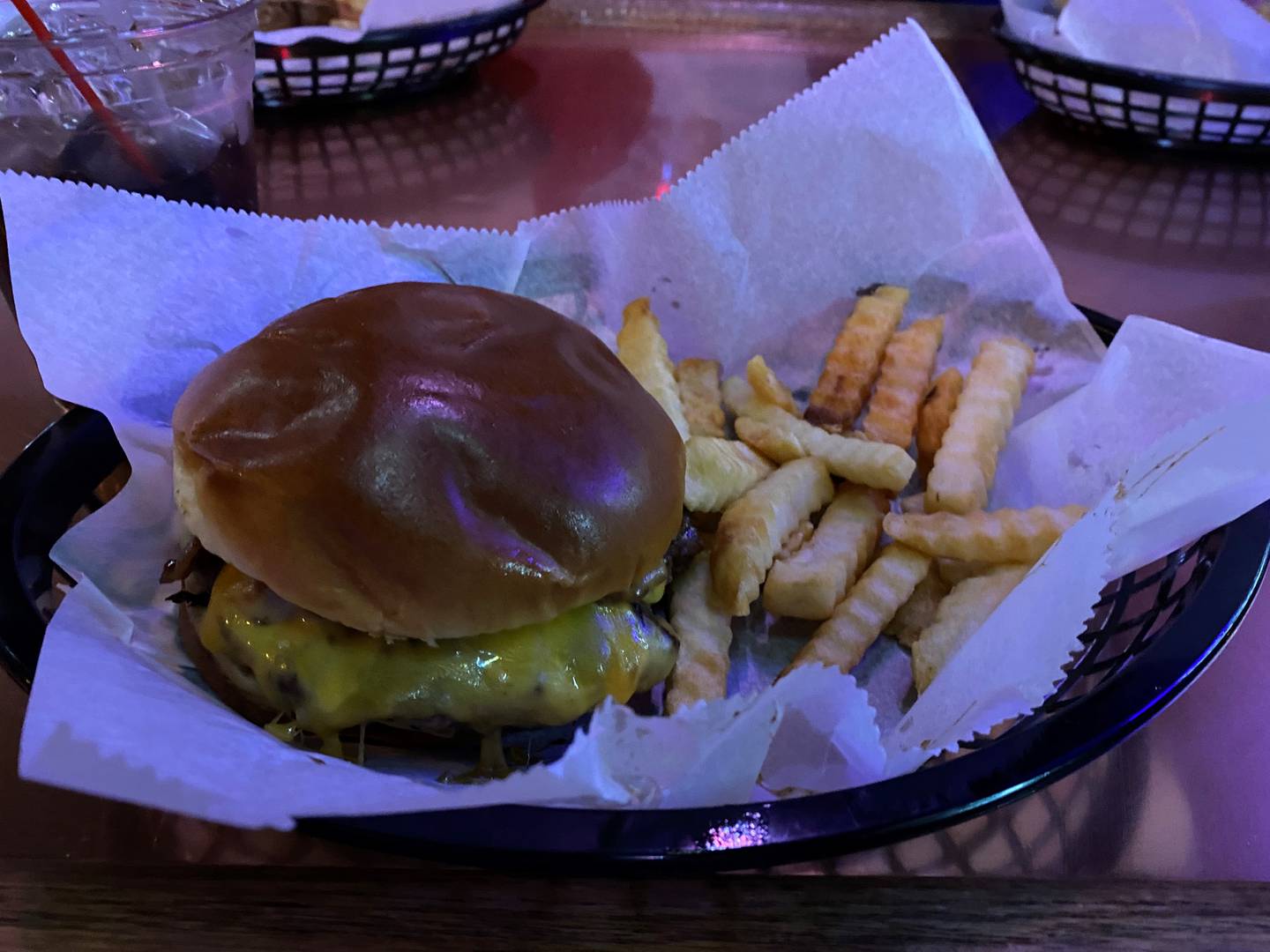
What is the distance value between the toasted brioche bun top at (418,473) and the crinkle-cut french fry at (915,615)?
0.39m

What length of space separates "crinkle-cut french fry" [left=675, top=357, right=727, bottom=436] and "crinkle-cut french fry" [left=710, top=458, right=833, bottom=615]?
0.50 ft

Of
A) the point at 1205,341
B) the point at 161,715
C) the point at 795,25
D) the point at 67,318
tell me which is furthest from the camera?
the point at 795,25

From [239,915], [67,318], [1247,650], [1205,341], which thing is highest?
[67,318]

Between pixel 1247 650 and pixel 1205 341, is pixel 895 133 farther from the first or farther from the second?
pixel 1247 650

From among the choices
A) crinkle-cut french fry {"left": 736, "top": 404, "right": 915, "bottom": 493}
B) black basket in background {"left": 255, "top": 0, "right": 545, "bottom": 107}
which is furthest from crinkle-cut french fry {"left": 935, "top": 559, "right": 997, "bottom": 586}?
black basket in background {"left": 255, "top": 0, "right": 545, "bottom": 107}

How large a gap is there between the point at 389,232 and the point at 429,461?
72cm

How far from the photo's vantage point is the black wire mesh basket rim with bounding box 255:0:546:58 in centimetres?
245

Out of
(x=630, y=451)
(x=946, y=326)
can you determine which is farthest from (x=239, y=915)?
(x=946, y=326)

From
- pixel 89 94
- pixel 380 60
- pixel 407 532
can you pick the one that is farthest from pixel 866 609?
pixel 380 60

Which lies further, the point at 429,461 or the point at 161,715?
the point at 429,461

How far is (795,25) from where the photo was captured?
3496mm

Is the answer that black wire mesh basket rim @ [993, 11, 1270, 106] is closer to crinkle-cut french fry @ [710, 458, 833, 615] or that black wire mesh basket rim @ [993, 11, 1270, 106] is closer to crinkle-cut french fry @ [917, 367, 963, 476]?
crinkle-cut french fry @ [917, 367, 963, 476]

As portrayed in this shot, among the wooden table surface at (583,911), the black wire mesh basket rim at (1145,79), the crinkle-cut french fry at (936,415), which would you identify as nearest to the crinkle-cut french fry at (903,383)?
the crinkle-cut french fry at (936,415)

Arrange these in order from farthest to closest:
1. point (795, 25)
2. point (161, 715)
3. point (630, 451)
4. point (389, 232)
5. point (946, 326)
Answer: point (795, 25) → point (946, 326) → point (389, 232) → point (630, 451) → point (161, 715)
